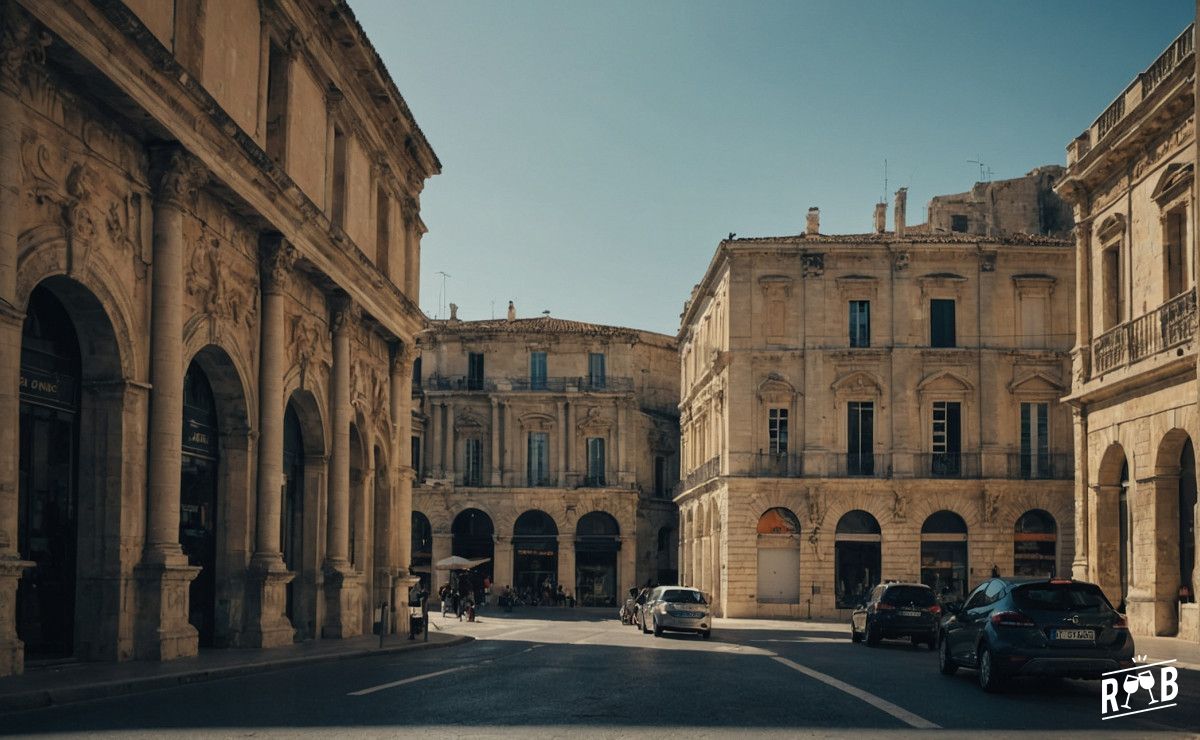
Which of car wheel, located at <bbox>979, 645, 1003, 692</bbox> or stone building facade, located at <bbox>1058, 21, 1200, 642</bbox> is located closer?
car wheel, located at <bbox>979, 645, 1003, 692</bbox>

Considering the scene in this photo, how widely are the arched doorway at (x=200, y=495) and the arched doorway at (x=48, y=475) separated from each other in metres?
3.79

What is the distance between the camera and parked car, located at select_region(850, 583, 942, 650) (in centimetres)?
3180

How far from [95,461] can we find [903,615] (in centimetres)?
1895

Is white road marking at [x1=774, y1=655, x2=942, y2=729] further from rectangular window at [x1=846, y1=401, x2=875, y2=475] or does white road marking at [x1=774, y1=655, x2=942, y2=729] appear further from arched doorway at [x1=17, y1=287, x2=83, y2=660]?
rectangular window at [x1=846, y1=401, x2=875, y2=475]

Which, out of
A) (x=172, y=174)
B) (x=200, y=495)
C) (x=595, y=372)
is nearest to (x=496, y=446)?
(x=595, y=372)

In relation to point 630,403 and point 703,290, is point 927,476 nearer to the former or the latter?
point 703,290

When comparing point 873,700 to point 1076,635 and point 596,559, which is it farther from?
point 596,559

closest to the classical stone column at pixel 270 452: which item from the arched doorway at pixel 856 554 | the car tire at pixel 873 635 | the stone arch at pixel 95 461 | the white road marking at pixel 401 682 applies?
the stone arch at pixel 95 461

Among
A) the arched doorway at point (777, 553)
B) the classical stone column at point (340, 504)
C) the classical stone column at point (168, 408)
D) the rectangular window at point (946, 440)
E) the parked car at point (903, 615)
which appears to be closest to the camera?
the classical stone column at point (168, 408)

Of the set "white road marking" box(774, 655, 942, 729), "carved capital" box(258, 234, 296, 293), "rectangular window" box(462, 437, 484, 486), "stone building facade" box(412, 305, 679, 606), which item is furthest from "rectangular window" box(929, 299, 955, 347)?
"white road marking" box(774, 655, 942, 729)

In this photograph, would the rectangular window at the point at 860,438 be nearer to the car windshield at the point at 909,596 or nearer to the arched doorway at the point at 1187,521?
the car windshield at the point at 909,596

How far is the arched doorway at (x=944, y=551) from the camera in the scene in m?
54.1

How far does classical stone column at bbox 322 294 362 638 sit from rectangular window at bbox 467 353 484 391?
44642mm

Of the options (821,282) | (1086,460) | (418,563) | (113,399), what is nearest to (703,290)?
(821,282)
